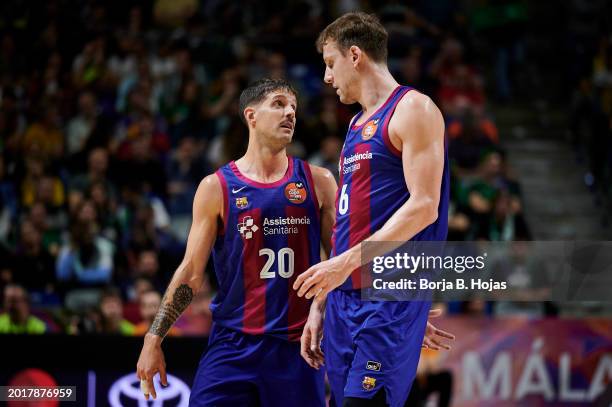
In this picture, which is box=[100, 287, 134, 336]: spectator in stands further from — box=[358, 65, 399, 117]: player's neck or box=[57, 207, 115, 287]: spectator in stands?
box=[358, 65, 399, 117]: player's neck

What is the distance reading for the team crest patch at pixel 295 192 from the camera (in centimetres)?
546

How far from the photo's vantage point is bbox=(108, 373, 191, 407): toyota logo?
6.43 metres

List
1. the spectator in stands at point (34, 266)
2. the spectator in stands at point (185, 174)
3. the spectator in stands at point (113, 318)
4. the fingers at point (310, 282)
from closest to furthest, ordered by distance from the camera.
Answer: the fingers at point (310, 282) < the spectator in stands at point (113, 318) < the spectator in stands at point (34, 266) < the spectator in stands at point (185, 174)

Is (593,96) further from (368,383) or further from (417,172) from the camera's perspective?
(368,383)

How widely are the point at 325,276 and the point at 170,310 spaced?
1.37 meters

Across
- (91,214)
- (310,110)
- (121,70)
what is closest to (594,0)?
(310,110)

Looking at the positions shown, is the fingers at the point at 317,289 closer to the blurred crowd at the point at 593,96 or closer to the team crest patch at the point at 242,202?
the team crest patch at the point at 242,202

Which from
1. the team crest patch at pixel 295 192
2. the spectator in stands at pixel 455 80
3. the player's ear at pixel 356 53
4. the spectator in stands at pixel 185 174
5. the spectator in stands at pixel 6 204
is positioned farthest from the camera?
the spectator in stands at pixel 455 80

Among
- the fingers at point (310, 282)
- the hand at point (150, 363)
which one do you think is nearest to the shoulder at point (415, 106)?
the fingers at point (310, 282)

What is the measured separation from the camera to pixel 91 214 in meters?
10.1

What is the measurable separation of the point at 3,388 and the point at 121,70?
6.60 meters

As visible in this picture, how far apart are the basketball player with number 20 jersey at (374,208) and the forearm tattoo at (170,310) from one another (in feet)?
3.26

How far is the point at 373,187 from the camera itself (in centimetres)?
462

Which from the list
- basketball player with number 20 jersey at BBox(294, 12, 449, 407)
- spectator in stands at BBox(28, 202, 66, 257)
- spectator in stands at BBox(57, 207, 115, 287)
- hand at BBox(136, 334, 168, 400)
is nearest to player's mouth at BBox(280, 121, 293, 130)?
basketball player with number 20 jersey at BBox(294, 12, 449, 407)
